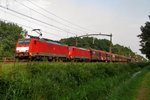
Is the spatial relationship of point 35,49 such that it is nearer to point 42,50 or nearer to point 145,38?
point 42,50

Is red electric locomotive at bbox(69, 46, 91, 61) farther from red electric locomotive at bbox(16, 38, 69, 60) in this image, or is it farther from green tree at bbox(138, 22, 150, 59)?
green tree at bbox(138, 22, 150, 59)

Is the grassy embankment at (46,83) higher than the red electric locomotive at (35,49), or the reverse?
the red electric locomotive at (35,49)

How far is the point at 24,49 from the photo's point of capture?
3838cm

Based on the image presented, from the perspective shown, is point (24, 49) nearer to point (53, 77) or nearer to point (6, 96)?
point (53, 77)

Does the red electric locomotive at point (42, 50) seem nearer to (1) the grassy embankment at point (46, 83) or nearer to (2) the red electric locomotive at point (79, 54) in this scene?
(2) the red electric locomotive at point (79, 54)

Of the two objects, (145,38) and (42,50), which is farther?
(145,38)

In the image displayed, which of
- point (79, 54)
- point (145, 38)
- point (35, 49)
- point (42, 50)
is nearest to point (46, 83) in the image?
point (35, 49)

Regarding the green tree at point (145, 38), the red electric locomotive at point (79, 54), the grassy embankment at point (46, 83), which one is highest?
the green tree at point (145, 38)

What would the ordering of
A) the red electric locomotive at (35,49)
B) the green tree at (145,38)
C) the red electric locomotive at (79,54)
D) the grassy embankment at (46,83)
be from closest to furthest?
the grassy embankment at (46,83), the red electric locomotive at (35,49), the red electric locomotive at (79,54), the green tree at (145,38)

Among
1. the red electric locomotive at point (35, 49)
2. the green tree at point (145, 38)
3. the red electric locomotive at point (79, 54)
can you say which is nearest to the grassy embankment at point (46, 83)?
the red electric locomotive at point (35, 49)

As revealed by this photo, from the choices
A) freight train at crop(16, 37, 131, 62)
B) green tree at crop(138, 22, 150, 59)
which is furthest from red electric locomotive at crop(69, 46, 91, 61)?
green tree at crop(138, 22, 150, 59)

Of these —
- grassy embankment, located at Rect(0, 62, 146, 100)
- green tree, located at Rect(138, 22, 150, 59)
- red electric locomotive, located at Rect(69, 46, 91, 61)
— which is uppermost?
green tree, located at Rect(138, 22, 150, 59)

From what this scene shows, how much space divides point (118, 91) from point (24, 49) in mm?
19952

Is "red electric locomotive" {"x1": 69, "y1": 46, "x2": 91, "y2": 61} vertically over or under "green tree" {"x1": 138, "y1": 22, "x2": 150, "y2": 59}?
under
